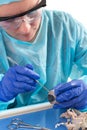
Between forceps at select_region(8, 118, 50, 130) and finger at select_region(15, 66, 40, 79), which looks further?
finger at select_region(15, 66, 40, 79)

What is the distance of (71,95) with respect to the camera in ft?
3.26

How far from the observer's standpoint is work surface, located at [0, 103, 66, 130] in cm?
91

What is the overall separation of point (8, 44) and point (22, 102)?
267mm

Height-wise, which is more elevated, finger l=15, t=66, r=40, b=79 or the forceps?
finger l=15, t=66, r=40, b=79

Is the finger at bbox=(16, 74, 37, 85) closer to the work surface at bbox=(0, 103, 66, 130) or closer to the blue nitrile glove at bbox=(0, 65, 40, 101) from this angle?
the blue nitrile glove at bbox=(0, 65, 40, 101)

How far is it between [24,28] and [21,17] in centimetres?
5

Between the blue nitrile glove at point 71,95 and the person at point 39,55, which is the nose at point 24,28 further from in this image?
the blue nitrile glove at point 71,95

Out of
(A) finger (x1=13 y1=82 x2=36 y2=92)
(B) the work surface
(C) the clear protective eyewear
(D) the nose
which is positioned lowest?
(B) the work surface

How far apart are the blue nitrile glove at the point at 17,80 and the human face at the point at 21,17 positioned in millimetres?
140

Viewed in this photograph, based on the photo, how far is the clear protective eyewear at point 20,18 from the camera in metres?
0.94

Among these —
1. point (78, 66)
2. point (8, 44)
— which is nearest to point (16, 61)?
point (8, 44)

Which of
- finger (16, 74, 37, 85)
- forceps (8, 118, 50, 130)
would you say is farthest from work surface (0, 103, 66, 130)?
finger (16, 74, 37, 85)

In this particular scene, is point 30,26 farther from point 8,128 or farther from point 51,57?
point 8,128

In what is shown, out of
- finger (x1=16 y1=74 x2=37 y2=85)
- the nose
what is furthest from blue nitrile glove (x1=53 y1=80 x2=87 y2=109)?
the nose
